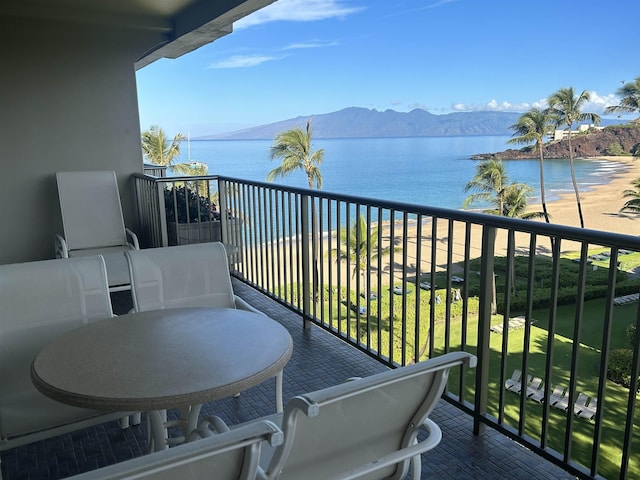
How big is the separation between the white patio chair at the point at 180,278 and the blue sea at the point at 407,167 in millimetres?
34816

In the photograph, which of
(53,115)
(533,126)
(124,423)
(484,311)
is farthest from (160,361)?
(533,126)

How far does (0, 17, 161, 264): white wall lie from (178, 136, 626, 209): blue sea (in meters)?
31.3

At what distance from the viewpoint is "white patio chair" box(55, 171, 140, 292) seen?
17.6ft

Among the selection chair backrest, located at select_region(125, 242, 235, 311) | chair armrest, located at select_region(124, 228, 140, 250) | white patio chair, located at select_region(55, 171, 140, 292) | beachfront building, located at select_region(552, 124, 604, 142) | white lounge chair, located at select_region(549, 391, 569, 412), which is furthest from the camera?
beachfront building, located at select_region(552, 124, 604, 142)

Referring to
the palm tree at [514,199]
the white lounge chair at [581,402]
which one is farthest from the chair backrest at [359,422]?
the palm tree at [514,199]

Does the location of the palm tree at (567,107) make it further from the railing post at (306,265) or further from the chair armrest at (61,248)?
the chair armrest at (61,248)

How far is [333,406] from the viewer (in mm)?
1161

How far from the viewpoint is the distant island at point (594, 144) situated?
41.8m

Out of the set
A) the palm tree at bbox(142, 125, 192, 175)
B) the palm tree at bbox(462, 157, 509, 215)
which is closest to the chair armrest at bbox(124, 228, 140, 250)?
the palm tree at bbox(462, 157, 509, 215)

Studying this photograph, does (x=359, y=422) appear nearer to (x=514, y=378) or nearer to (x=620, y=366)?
(x=514, y=378)

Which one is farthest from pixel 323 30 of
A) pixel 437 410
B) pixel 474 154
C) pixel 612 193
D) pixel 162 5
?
pixel 437 410

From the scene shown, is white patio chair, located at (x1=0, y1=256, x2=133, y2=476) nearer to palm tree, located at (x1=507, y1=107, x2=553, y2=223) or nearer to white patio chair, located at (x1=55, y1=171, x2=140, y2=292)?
white patio chair, located at (x1=55, y1=171, x2=140, y2=292)

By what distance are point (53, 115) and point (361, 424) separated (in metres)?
5.71

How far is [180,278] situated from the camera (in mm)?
2680
